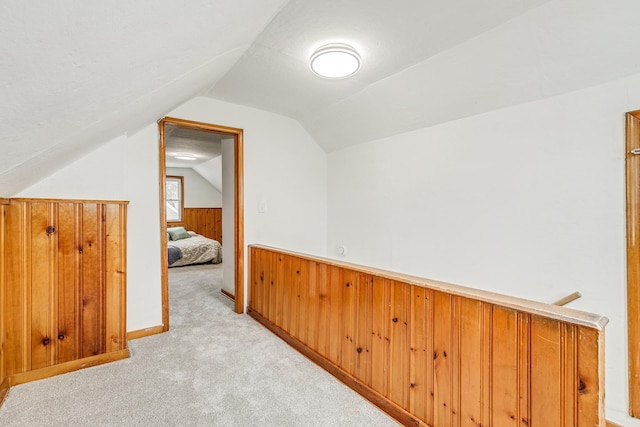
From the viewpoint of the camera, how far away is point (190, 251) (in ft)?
18.3

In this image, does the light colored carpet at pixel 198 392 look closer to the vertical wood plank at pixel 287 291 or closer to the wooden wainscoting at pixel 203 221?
the vertical wood plank at pixel 287 291

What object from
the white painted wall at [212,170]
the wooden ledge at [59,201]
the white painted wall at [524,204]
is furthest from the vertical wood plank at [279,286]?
the white painted wall at [212,170]

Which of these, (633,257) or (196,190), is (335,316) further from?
(196,190)

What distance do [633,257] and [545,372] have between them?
3.68ft

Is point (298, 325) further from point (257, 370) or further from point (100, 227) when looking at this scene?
point (100, 227)

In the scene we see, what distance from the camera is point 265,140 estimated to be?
10.5ft

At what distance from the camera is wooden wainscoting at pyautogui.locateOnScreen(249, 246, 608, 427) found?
3.08ft

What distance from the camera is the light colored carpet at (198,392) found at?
59.6 inches

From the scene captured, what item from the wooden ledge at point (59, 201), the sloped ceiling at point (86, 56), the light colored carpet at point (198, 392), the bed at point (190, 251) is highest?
the sloped ceiling at point (86, 56)

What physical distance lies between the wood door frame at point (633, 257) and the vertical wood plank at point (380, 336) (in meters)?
1.31

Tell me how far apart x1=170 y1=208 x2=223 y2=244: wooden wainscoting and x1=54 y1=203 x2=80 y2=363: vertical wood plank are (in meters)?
5.76

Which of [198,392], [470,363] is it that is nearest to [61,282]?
[198,392]

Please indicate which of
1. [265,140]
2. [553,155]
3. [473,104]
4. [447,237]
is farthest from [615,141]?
[265,140]

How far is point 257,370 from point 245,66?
2.21 metres
